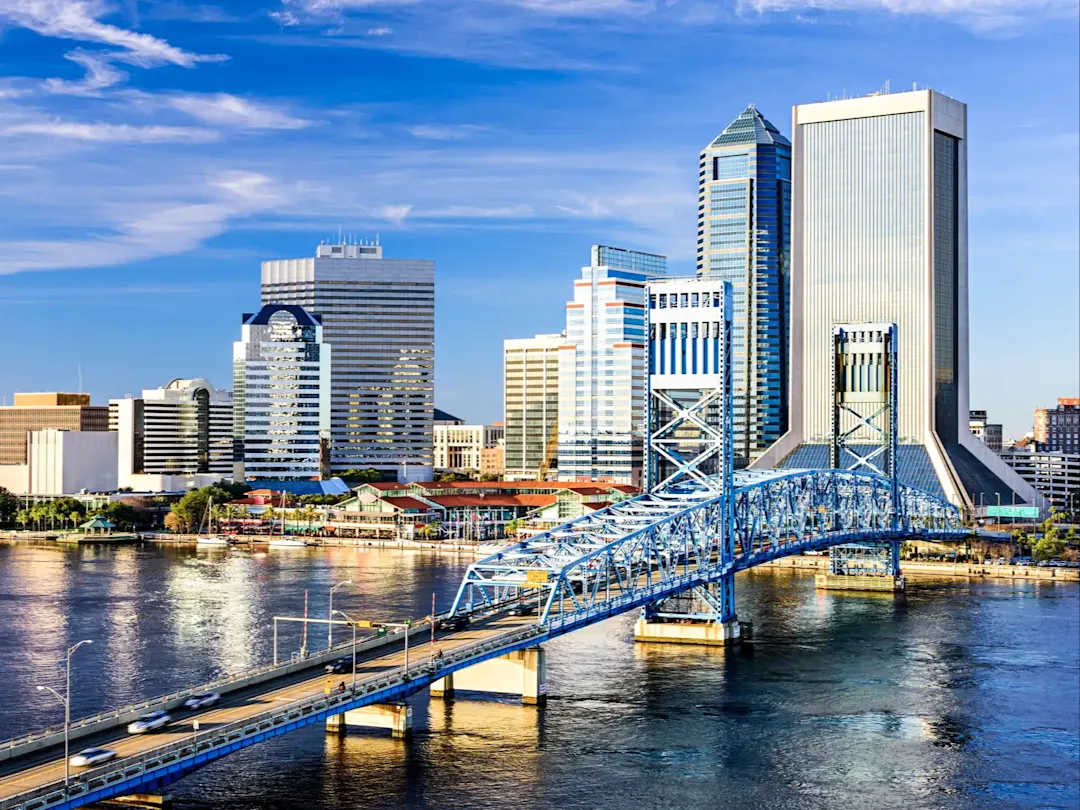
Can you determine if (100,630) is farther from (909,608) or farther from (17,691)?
(909,608)

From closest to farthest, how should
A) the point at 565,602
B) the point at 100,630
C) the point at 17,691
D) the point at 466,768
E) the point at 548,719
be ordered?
the point at 466,768, the point at 548,719, the point at 17,691, the point at 565,602, the point at 100,630

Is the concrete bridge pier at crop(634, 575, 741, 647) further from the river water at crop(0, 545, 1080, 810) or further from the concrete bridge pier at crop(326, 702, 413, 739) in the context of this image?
the concrete bridge pier at crop(326, 702, 413, 739)

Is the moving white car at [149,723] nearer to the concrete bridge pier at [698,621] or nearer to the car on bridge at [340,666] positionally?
the car on bridge at [340,666]

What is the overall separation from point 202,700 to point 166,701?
67.9 inches

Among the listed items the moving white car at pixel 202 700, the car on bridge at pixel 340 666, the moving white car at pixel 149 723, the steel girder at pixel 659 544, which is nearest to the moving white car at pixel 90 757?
the moving white car at pixel 149 723

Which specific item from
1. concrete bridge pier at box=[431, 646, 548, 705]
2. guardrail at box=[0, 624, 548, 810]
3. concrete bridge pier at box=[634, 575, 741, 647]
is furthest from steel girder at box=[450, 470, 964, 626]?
guardrail at box=[0, 624, 548, 810]

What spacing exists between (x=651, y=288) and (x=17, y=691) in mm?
60518

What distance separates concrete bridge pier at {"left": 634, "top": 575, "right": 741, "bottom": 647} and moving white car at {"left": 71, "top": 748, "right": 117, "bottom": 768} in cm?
5663

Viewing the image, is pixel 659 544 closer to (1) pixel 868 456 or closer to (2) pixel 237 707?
(2) pixel 237 707

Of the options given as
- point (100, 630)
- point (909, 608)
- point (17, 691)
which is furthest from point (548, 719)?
point (909, 608)

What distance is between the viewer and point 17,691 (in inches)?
3585

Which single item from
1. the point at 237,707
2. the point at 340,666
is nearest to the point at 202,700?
the point at 237,707

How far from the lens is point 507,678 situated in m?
88.1

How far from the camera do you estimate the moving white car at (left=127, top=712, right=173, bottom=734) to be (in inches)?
2582
